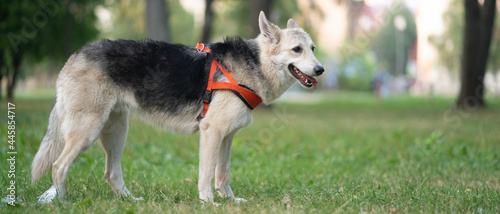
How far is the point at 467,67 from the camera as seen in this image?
17.1 meters

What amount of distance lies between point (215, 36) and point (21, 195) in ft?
95.3

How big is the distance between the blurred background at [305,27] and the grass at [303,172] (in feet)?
4.81

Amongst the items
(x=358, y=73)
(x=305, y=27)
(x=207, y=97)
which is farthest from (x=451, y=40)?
(x=207, y=97)

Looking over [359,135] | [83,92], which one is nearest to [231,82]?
[83,92]

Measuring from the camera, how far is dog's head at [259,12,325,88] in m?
4.80

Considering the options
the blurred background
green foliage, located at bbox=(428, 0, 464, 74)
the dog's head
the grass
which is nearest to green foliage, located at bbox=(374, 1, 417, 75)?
the blurred background

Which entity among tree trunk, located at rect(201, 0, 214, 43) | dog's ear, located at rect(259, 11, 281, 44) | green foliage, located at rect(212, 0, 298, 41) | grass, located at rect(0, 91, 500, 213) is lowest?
grass, located at rect(0, 91, 500, 213)

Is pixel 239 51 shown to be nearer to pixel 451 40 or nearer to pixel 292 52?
pixel 292 52

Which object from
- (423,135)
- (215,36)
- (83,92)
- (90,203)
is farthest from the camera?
(215,36)

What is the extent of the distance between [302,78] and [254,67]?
20.1 inches

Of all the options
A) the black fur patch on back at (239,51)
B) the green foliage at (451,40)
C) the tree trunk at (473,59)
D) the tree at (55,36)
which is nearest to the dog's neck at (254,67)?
the black fur patch on back at (239,51)

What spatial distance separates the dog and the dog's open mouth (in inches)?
0.4

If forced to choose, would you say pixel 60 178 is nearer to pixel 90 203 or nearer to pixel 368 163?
pixel 90 203

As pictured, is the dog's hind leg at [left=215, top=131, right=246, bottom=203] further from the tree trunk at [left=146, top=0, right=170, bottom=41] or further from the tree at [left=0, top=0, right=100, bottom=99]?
the tree at [left=0, top=0, right=100, bottom=99]
